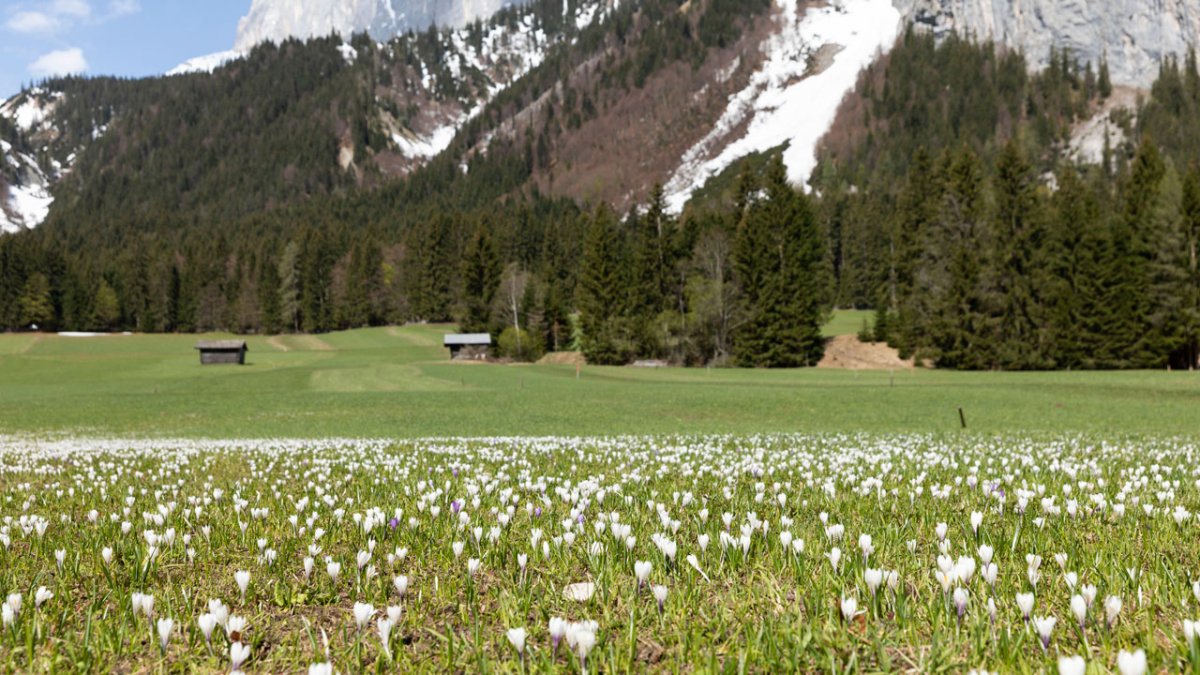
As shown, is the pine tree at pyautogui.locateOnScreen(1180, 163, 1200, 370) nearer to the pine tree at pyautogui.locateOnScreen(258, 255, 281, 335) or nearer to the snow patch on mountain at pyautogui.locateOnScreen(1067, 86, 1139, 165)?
the snow patch on mountain at pyautogui.locateOnScreen(1067, 86, 1139, 165)

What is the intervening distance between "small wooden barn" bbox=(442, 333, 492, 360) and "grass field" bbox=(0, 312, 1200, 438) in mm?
16206

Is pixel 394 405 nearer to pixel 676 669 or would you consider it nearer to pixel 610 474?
pixel 610 474

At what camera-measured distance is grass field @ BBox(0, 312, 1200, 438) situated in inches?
1128

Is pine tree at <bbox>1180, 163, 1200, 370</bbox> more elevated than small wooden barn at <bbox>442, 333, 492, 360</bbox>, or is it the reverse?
pine tree at <bbox>1180, 163, 1200, 370</bbox>

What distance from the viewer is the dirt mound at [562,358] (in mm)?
84562

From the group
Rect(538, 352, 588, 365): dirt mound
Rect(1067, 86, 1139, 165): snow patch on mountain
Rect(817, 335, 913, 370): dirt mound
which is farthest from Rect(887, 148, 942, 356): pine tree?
Rect(1067, 86, 1139, 165): snow patch on mountain

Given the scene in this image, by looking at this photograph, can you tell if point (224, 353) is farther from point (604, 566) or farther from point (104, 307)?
point (604, 566)

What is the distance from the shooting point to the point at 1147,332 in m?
59.1

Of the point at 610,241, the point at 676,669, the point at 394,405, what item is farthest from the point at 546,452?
the point at 610,241

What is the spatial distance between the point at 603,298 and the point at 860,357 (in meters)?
30.6

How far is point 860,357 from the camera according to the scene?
73.4 m

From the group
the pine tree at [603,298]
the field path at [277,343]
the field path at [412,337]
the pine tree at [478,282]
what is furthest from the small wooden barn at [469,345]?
the field path at [277,343]

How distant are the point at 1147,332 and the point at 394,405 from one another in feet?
207

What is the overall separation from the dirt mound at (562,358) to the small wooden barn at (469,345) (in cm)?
835
